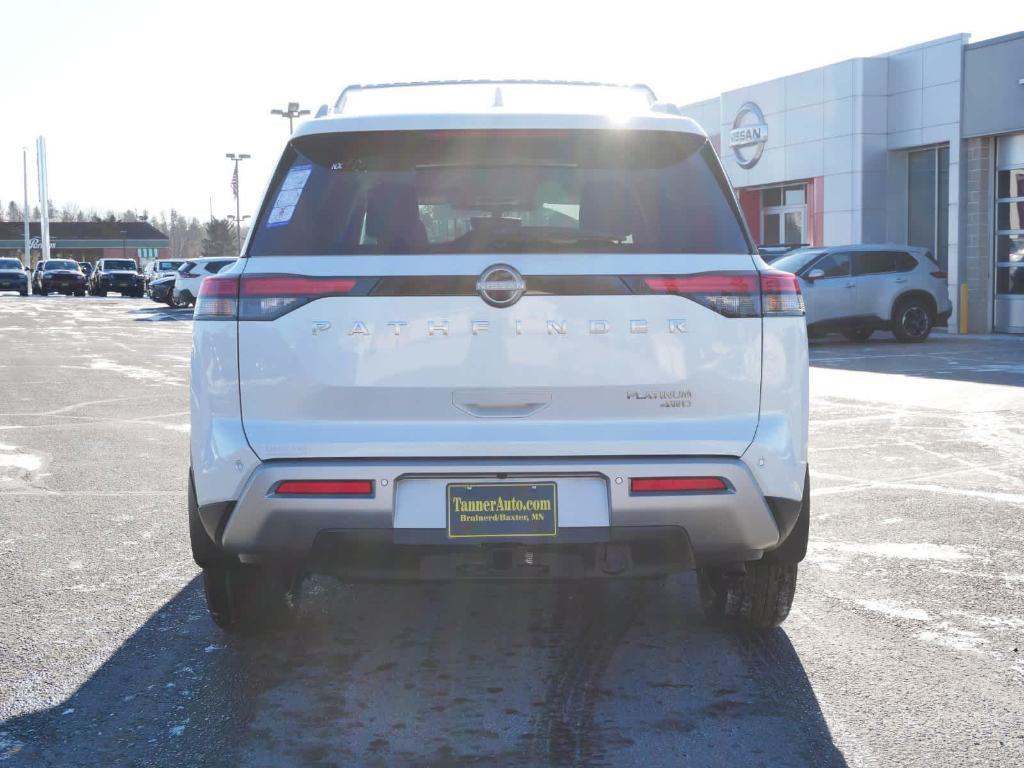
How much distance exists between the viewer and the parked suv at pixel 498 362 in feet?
12.6

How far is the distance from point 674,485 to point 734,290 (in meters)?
0.64

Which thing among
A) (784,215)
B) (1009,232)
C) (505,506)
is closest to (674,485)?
(505,506)

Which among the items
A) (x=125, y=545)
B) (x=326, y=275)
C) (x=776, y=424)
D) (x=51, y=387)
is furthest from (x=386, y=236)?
(x=51, y=387)

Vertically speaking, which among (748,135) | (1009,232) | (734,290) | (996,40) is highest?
(996,40)

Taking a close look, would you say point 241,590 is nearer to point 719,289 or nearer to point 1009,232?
point 719,289

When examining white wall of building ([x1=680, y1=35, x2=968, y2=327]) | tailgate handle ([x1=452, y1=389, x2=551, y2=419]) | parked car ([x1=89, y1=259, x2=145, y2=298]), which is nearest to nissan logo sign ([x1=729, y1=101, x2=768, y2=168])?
white wall of building ([x1=680, y1=35, x2=968, y2=327])

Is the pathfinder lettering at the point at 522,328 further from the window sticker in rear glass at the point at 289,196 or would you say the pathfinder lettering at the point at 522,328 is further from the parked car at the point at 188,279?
the parked car at the point at 188,279

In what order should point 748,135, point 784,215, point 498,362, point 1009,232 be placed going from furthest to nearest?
point 748,135, point 784,215, point 1009,232, point 498,362

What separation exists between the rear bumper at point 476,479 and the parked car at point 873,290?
17.4 m

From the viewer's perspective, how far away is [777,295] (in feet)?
13.1

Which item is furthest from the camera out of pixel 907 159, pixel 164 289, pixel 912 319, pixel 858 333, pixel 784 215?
pixel 164 289

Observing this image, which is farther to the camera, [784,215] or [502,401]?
[784,215]

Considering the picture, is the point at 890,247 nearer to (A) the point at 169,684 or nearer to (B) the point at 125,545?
(B) the point at 125,545

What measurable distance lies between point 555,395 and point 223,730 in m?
1.40
